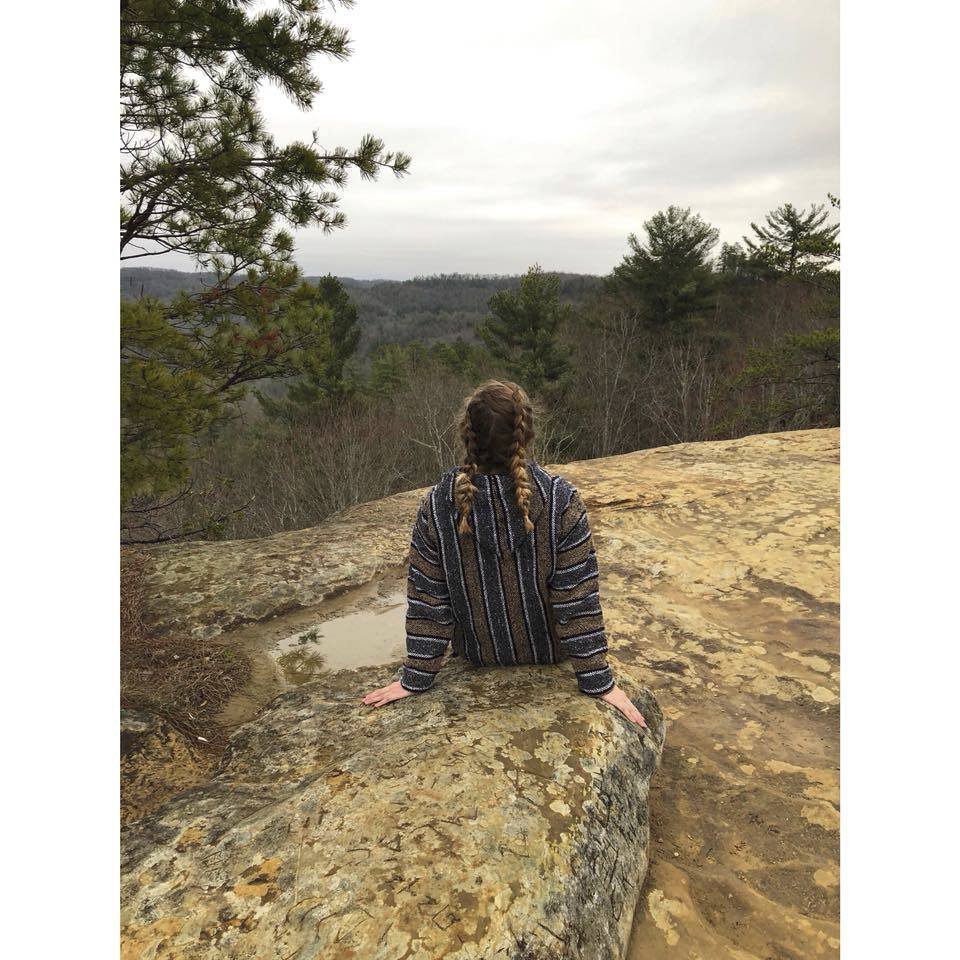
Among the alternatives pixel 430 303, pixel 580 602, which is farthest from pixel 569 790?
pixel 430 303

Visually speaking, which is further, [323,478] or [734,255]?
[734,255]

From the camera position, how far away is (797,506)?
5.83m

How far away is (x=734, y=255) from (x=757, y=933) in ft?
91.4

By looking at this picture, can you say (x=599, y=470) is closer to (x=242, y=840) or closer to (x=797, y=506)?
(x=797, y=506)

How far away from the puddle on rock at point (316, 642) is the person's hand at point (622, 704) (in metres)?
1.68

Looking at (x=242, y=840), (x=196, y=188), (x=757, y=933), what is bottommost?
(x=757, y=933)

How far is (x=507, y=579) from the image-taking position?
7.45 ft

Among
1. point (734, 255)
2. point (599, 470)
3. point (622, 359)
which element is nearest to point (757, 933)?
point (599, 470)

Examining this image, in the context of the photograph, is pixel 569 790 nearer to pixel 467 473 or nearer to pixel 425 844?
pixel 425 844

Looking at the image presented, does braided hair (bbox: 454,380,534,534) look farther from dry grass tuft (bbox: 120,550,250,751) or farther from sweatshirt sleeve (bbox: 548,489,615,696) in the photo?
dry grass tuft (bbox: 120,550,250,751)

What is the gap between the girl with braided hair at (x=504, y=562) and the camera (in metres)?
2.13

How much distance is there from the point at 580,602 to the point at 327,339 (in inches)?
154

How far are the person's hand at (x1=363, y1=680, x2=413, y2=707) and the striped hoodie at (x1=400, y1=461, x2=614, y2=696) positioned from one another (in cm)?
3

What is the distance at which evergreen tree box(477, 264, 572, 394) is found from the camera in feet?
73.0
